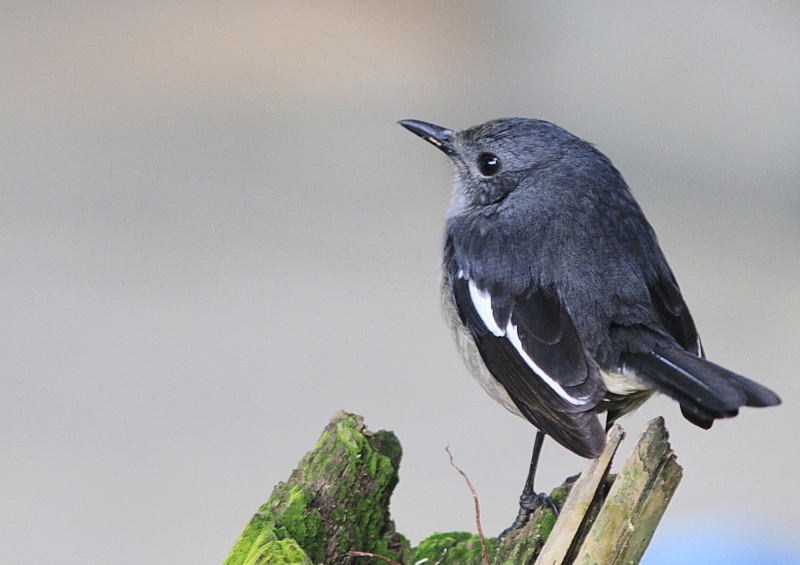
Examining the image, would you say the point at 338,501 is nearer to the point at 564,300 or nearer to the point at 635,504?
the point at 635,504

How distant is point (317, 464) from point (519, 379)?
582 millimetres

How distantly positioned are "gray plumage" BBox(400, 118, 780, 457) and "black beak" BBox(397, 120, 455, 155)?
0.60ft

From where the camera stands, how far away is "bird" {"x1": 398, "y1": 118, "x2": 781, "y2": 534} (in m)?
2.54

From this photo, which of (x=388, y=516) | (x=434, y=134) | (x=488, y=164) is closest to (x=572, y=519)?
(x=388, y=516)

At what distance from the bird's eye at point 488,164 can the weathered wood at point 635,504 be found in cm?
126

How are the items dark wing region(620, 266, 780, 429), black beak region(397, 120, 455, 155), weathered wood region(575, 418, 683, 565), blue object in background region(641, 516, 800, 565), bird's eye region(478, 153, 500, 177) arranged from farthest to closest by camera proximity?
Result: 1. blue object in background region(641, 516, 800, 565)
2. black beak region(397, 120, 455, 155)
3. bird's eye region(478, 153, 500, 177)
4. dark wing region(620, 266, 780, 429)
5. weathered wood region(575, 418, 683, 565)

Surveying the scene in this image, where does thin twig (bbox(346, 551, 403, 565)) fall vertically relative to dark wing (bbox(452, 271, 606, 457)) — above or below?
below

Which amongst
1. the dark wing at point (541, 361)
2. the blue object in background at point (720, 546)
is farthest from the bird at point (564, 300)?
the blue object in background at point (720, 546)

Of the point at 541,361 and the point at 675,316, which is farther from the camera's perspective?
the point at 675,316

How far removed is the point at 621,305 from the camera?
275cm

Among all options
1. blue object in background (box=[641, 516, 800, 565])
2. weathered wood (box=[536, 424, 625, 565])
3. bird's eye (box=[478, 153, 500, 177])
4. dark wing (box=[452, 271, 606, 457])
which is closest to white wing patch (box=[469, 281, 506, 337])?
dark wing (box=[452, 271, 606, 457])

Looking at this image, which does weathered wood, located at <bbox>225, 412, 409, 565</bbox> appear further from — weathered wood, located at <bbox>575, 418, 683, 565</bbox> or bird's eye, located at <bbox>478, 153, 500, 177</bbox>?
bird's eye, located at <bbox>478, 153, 500, 177</bbox>

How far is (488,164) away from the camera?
3.33 m

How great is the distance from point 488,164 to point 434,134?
0.32 m
